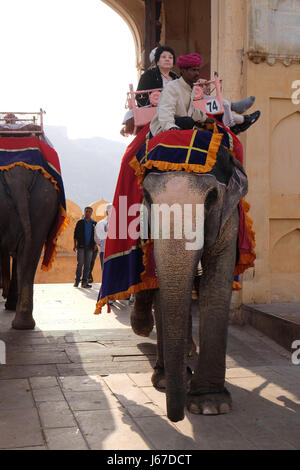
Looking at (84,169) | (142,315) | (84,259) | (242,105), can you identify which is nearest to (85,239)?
(84,259)

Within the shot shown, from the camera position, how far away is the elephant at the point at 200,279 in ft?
11.3

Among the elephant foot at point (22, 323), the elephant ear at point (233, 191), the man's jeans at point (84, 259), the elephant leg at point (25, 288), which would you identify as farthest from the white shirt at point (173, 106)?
the man's jeans at point (84, 259)

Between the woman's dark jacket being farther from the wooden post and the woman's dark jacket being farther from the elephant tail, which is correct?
the wooden post

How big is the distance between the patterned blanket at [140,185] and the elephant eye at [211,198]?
125 millimetres

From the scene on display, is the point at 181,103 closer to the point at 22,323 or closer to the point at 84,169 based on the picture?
the point at 22,323

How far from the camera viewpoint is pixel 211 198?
3.76 m

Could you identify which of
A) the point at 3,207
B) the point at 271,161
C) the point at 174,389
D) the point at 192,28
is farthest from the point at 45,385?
the point at 192,28

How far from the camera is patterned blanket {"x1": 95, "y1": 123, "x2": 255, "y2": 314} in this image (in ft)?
12.2

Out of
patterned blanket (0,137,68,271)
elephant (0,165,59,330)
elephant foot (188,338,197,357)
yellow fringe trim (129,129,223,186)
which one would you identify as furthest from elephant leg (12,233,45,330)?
yellow fringe trim (129,129,223,186)

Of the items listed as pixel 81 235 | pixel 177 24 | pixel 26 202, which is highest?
pixel 177 24

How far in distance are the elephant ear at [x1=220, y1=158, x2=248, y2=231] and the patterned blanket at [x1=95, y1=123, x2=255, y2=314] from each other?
3.1 inches

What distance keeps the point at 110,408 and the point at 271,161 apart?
4.24m

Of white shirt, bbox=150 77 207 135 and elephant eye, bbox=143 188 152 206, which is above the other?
white shirt, bbox=150 77 207 135

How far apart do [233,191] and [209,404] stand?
1345 mm
